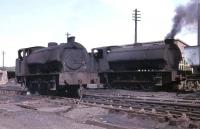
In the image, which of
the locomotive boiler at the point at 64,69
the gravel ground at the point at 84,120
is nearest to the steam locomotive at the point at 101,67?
the locomotive boiler at the point at 64,69

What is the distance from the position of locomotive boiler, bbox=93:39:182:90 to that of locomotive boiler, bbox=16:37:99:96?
5.08 metres

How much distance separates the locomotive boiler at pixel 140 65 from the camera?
24.7 m

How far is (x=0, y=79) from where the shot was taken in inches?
1876

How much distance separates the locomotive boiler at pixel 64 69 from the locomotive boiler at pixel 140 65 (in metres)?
5.08

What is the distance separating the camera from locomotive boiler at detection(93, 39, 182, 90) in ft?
80.9

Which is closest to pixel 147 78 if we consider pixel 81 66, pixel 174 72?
pixel 174 72

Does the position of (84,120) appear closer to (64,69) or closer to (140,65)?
(64,69)

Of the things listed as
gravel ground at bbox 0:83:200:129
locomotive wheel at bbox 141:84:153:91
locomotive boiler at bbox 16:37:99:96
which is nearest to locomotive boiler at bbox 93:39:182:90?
locomotive wheel at bbox 141:84:153:91

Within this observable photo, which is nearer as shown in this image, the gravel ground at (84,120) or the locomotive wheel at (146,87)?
the gravel ground at (84,120)

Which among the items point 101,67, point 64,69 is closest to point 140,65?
point 101,67

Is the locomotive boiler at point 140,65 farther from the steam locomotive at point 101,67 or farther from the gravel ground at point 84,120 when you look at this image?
the gravel ground at point 84,120

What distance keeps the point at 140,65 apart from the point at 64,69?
741cm

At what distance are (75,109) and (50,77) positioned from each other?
667 cm

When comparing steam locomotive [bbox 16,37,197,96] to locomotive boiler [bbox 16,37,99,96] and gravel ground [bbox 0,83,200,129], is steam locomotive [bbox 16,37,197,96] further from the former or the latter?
gravel ground [bbox 0,83,200,129]
